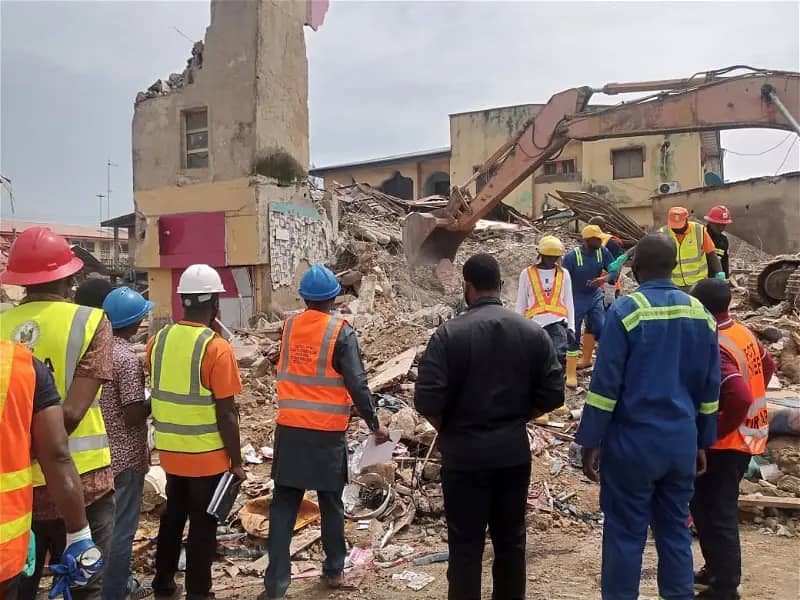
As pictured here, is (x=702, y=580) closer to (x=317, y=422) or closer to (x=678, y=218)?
(x=317, y=422)

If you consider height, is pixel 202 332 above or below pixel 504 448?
above

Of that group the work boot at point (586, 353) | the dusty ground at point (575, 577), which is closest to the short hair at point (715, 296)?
the dusty ground at point (575, 577)

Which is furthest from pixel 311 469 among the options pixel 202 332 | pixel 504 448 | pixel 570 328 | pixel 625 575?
pixel 570 328

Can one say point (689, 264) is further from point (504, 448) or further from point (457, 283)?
point (457, 283)

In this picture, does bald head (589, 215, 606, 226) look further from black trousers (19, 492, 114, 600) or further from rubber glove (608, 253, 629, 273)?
black trousers (19, 492, 114, 600)

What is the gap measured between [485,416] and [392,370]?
4.01 meters

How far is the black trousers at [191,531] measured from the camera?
3150 millimetres

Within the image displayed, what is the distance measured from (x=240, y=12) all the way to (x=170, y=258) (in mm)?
4198

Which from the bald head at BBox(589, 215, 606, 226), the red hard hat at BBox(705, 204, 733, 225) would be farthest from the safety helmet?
the bald head at BBox(589, 215, 606, 226)

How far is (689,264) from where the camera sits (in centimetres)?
589

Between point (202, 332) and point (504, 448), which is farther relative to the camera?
point (202, 332)

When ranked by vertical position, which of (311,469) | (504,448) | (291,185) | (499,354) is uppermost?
(291,185)

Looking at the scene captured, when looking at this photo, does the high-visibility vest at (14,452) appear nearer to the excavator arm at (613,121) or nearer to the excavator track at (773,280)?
the excavator arm at (613,121)

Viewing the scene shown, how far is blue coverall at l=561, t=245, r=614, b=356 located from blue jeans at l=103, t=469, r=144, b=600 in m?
4.53
